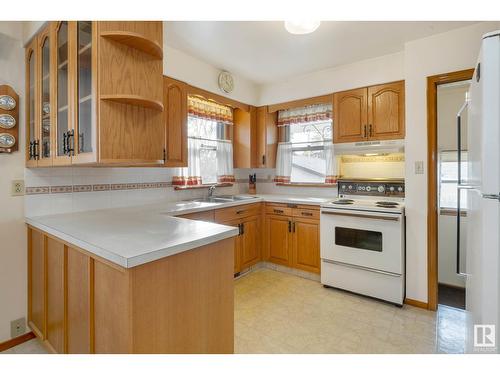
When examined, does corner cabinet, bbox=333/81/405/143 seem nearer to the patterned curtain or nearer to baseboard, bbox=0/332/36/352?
the patterned curtain

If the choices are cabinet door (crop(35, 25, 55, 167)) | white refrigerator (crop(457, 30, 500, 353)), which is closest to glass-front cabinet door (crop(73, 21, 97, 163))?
cabinet door (crop(35, 25, 55, 167))

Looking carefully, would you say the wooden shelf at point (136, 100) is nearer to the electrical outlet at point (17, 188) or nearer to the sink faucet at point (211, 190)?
the electrical outlet at point (17, 188)

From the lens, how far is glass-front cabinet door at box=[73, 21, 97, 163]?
139 centimetres

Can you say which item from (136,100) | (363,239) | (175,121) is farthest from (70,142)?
(363,239)

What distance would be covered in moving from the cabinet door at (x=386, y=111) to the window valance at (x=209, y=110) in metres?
1.72

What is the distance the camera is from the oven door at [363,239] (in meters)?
2.41

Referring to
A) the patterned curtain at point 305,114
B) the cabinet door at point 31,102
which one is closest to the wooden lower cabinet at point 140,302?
the cabinet door at point 31,102

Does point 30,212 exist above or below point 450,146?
below

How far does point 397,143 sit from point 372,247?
3.49 feet

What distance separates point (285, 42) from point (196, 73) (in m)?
1.01

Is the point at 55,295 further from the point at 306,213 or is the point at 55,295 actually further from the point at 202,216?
the point at 306,213

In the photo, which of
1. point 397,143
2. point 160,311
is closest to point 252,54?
point 397,143
